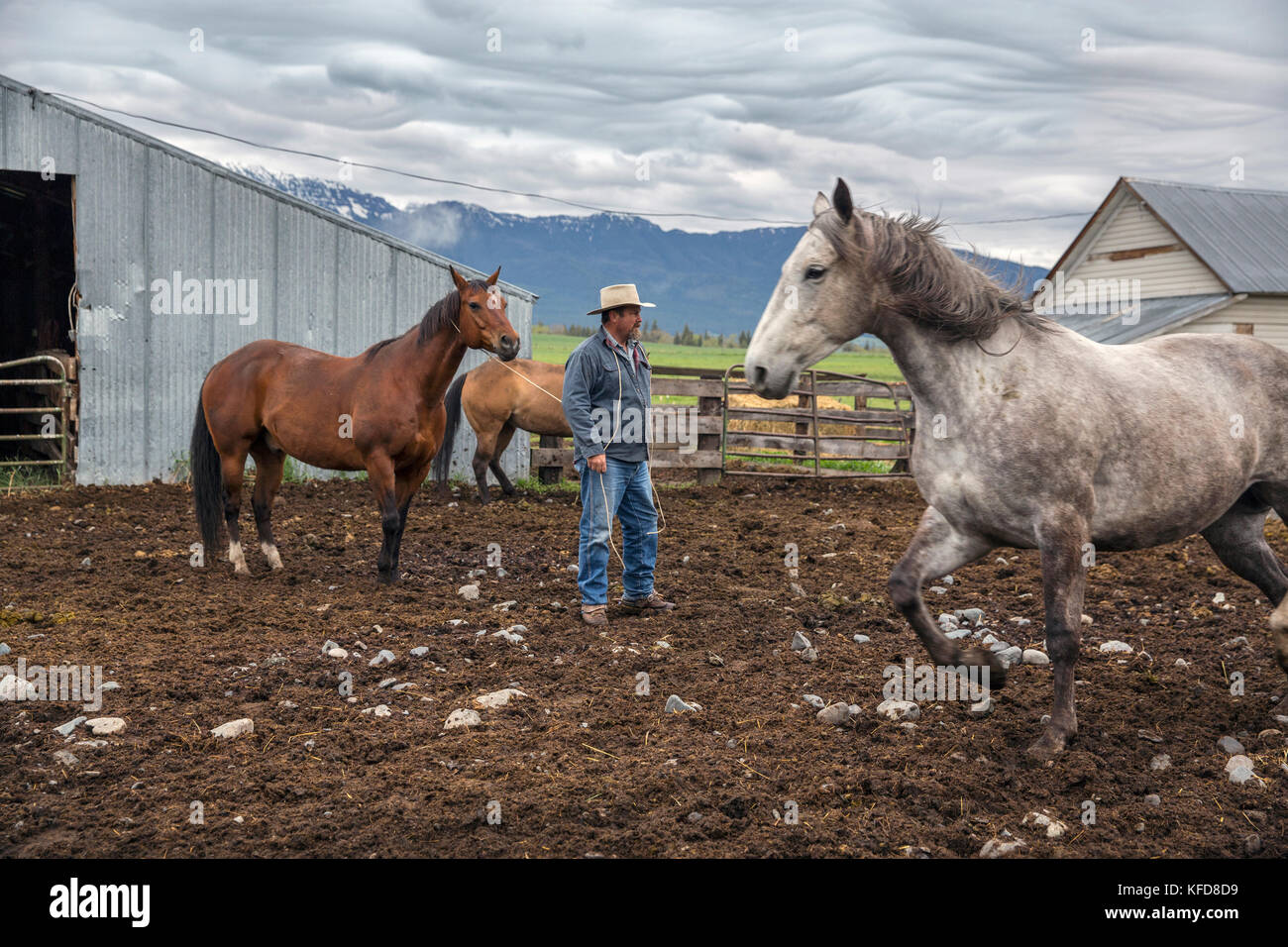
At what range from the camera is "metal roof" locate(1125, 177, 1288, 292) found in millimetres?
21578

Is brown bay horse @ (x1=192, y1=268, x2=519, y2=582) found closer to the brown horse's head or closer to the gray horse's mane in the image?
the brown horse's head

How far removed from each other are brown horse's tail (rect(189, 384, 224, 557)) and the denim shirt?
349cm

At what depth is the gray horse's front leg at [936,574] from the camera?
172 inches

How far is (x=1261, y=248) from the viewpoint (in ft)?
74.8

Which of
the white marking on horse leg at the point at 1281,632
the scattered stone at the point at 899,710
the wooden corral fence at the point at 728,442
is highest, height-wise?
the wooden corral fence at the point at 728,442

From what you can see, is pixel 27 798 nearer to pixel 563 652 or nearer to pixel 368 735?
pixel 368 735

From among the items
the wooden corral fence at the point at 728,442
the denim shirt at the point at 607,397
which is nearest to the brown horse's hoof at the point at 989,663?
the denim shirt at the point at 607,397

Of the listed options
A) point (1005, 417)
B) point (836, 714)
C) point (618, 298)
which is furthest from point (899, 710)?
point (618, 298)

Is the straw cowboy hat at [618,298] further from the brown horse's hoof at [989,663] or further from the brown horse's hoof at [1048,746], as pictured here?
the brown horse's hoof at [1048,746]

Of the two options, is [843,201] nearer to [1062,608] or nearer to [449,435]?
[1062,608]

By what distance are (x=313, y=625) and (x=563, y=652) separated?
1.69 m

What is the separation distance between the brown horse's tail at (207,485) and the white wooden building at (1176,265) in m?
17.8

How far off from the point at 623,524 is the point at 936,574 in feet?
9.91

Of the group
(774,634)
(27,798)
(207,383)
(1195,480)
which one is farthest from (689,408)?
(27,798)
